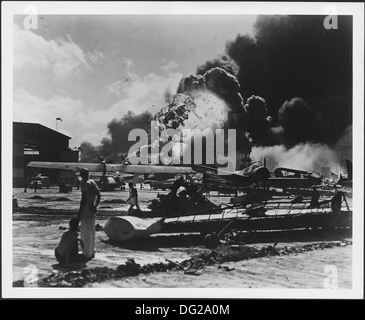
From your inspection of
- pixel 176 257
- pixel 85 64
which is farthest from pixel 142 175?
pixel 85 64

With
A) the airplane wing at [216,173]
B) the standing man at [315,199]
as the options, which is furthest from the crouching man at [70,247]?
the standing man at [315,199]

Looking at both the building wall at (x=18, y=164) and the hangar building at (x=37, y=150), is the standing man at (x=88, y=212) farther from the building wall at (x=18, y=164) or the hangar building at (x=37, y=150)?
the building wall at (x=18, y=164)

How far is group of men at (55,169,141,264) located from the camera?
15.5 ft

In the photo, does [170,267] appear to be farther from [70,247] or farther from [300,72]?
[300,72]

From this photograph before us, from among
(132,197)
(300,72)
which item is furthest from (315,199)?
(132,197)

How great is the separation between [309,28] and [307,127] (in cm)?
134

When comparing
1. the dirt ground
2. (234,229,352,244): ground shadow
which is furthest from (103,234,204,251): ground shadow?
(234,229,352,244): ground shadow

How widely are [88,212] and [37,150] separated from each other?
45.0 inches

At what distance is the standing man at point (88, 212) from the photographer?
15.7ft

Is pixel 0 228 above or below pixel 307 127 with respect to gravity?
below

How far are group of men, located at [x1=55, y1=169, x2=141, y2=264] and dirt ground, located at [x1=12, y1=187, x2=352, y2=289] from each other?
11 cm
